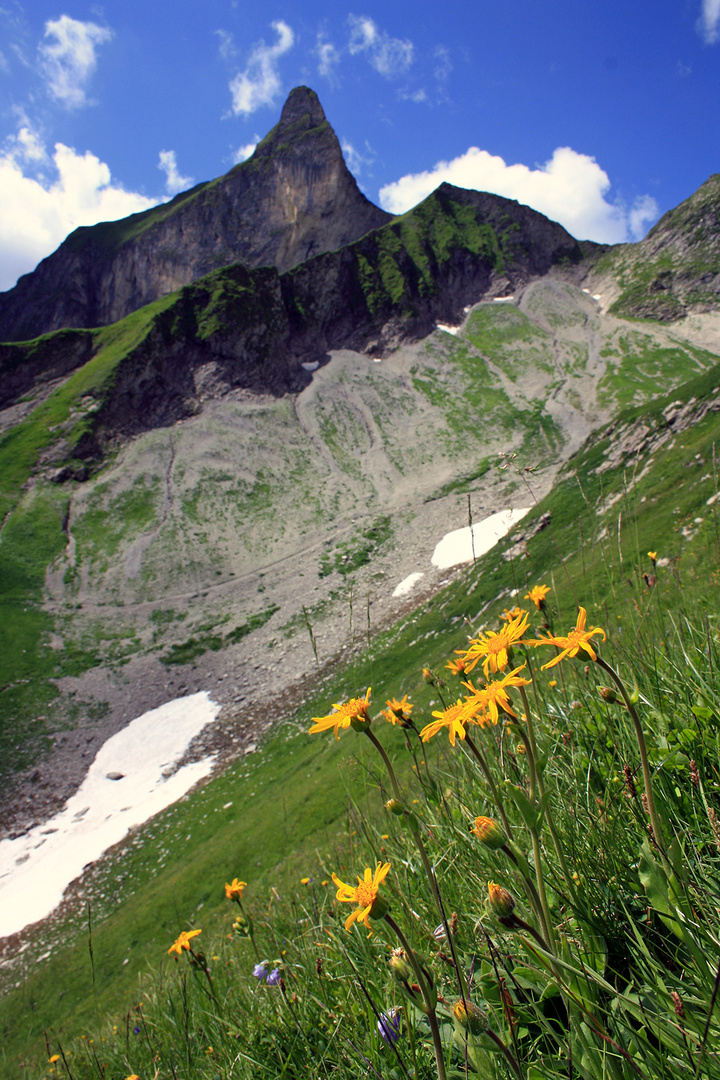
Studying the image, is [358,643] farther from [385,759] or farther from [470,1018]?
[470,1018]

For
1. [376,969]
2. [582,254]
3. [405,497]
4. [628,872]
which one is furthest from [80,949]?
[582,254]

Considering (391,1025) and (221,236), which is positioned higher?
(221,236)

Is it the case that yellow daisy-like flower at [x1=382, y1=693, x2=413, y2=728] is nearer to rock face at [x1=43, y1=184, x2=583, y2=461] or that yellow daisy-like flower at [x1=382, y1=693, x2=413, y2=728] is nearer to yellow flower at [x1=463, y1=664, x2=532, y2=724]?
yellow flower at [x1=463, y1=664, x2=532, y2=724]

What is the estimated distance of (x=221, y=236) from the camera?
154750mm

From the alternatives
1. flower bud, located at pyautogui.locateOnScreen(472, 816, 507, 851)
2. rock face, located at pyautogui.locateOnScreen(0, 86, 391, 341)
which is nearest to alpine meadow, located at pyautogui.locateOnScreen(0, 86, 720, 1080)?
flower bud, located at pyautogui.locateOnScreen(472, 816, 507, 851)

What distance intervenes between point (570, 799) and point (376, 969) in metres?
1.31

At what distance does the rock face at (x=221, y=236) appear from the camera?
146 m

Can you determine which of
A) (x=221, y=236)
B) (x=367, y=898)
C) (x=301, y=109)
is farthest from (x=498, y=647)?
(x=301, y=109)

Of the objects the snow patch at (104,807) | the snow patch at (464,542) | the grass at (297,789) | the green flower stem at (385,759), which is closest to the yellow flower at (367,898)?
the green flower stem at (385,759)

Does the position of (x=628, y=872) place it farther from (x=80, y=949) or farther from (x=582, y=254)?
(x=582, y=254)

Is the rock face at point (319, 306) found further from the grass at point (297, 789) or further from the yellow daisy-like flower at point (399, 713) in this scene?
the yellow daisy-like flower at point (399, 713)

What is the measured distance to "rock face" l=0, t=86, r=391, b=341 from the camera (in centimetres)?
14650

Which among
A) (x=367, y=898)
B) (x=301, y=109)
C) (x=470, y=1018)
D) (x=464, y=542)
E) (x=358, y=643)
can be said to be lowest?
(x=358, y=643)

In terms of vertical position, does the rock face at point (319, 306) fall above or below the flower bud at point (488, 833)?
above
